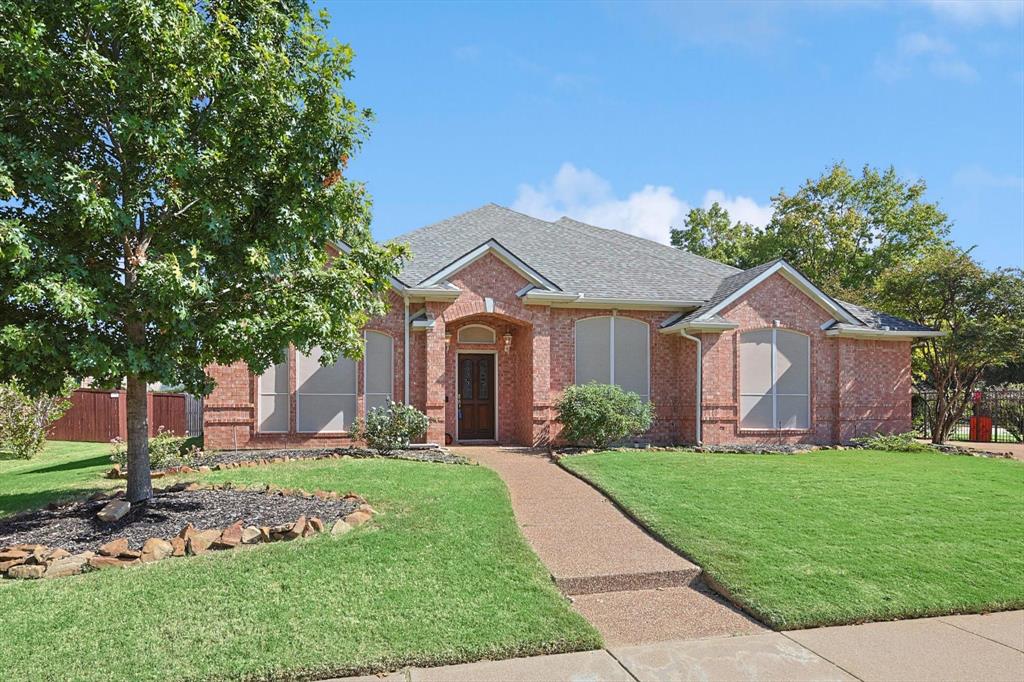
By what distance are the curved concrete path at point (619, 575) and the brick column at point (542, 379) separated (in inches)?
229

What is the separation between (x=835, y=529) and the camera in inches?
303

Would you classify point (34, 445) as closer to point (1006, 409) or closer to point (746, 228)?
point (1006, 409)

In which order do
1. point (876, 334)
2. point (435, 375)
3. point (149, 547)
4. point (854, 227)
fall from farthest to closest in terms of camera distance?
point (854, 227), point (876, 334), point (435, 375), point (149, 547)

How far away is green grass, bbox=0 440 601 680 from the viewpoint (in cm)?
447

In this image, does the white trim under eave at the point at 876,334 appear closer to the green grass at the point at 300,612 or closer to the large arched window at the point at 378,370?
the large arched window at the point at 378,370

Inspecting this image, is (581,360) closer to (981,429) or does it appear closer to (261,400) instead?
(261,400)

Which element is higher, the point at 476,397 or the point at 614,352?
the point at 614,352

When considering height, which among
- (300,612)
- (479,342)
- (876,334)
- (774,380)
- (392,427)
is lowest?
(300,612)

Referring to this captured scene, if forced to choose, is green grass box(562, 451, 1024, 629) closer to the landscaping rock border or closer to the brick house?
the landscaping rock border

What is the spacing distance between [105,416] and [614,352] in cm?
1595

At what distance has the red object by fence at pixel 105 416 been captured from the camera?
797 inches

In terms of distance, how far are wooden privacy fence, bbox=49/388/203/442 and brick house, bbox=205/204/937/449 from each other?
7752 mm

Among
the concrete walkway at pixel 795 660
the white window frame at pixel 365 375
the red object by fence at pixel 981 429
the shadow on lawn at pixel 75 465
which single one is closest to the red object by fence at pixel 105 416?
the shadow on lawn at pixel 75 465

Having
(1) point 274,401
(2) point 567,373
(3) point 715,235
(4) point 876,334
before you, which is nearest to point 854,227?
(3) point 715,235
